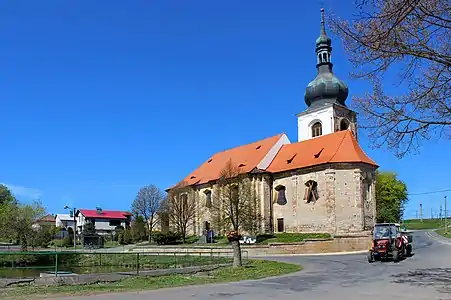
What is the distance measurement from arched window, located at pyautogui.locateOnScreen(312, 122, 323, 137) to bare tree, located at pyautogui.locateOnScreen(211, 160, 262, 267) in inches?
530

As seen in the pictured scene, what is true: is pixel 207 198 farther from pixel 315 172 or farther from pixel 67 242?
pixel 67 242

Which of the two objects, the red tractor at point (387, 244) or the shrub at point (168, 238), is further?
the shrub at point (168, 238)

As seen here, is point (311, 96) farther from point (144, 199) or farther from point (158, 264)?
point (158, 264)

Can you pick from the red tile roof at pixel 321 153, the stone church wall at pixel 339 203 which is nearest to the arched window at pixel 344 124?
the red tile roof at pixel 321 153

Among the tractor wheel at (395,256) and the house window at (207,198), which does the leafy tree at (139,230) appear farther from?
the tractor wheel at (395,256)

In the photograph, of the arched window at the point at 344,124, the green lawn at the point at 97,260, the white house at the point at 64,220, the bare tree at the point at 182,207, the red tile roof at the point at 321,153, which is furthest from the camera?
the white house at the point at 64,220

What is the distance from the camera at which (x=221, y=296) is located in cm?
1514

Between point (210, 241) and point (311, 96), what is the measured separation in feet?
81.8

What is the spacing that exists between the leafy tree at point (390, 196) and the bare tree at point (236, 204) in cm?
3528

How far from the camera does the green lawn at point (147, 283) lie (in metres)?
16.2

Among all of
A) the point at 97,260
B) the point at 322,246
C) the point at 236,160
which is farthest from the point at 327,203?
the point at 97,260

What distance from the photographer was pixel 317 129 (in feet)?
214

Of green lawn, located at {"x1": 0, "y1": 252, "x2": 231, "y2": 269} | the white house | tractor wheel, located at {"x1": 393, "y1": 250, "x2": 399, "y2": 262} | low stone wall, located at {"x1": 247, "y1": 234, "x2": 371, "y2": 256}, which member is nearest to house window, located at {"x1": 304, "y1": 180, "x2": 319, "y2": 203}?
low stone wall, located at {"x1": 247, "y1": 234, "x2": 371, "y2": 256}

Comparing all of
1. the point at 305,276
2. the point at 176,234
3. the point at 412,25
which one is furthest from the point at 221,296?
the point at 176,234
